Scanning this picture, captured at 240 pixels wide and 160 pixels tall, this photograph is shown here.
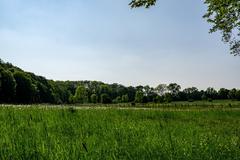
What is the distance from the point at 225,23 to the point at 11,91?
8078 centimetres

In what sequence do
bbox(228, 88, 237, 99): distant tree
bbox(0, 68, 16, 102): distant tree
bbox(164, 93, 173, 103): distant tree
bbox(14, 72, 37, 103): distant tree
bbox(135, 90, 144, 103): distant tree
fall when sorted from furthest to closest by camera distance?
bbox(135, 90, 144, 103): distant tree
bbox(228, 88, 237, 99): distant tree
bbox(164, 93, 173, 103): distant tree
bbox(14, 72, 37, 103): distant tree
bbox(0, 68, 16, 102): distant tree

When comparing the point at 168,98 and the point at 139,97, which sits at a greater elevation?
the point at 139,97

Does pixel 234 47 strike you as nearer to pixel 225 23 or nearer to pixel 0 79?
pixel 225 23

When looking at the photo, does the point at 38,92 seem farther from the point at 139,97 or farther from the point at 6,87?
the point at 139,97

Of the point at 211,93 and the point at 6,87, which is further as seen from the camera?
the point at 211,93

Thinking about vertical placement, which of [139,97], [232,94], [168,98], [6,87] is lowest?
[6,87]

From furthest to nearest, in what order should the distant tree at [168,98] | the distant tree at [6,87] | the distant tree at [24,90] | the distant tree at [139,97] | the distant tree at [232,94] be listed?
the distant tree at [139,97] → the distant tree at [232,94] → the distant tree at [168,98] → the distant tree at [24,90] → the distant tree at [6,87]

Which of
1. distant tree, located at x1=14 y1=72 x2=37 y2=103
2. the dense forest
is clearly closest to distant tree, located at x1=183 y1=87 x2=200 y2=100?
the dense forest

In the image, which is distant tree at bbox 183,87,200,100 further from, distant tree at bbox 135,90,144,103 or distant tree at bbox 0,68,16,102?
distant tree at bbox 0,68,16,102

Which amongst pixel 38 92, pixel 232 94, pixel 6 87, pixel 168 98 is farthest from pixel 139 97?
pixel 6 87

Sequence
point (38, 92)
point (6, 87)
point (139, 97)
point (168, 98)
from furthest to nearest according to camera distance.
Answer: point (139, 97) < point (168, 98) < point (38, 92) < point (6, 87)

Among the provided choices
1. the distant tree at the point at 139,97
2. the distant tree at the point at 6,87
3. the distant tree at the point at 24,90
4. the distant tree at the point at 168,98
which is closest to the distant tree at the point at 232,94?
the distant tree at the point at 168,98

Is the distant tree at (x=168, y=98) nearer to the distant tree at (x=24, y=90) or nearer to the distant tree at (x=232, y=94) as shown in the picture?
the distant tree at (x=232, y=94)

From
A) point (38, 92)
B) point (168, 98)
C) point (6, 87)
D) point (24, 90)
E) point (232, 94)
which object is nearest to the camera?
point (6, 87)
